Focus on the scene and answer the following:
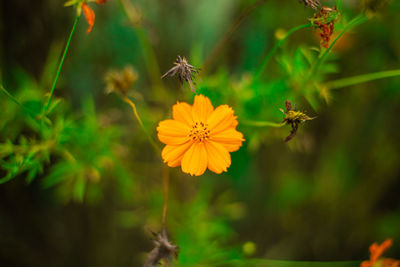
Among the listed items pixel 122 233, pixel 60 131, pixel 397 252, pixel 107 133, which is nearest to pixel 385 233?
pixel 397 252

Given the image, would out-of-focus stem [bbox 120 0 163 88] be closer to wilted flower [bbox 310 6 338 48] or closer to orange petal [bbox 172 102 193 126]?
orange petal [bbox 172 102 193 126]

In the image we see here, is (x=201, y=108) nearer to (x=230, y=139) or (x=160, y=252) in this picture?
(x=230, y=139)

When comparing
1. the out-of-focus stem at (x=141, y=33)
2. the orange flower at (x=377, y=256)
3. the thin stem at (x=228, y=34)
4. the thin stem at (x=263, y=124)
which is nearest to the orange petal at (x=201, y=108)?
the thin stem at (x=263, y=124)

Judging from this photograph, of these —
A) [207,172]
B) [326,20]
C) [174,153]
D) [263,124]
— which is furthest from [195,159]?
[207,172]

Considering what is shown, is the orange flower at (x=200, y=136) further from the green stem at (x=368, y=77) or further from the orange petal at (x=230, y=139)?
the green stem at (x=368, y=77)

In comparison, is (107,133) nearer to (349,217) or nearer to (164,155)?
(164,155)

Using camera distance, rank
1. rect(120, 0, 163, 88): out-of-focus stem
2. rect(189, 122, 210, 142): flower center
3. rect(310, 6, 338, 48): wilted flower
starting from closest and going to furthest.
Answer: rect(310, 6, 338, 48): wilted flower, rect(189, 122, 210, 142): flower center, rect(120, 0, 163, 88): out-of-focus stem

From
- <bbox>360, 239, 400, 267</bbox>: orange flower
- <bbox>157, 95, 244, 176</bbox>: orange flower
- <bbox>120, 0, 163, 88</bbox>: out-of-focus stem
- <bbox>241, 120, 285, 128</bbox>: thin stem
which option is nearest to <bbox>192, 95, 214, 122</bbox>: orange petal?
<bbox>157, 95, 244, 176</bbox>: orange flower
